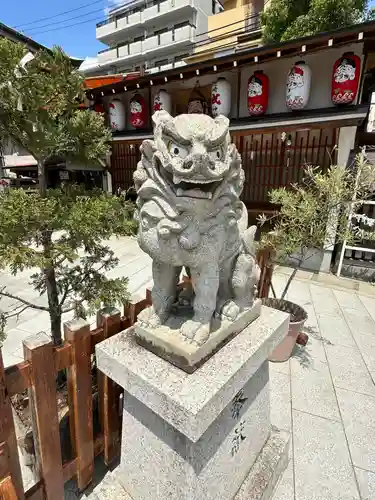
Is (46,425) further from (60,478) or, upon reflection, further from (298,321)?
(298,321)

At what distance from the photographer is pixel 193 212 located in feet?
4.41

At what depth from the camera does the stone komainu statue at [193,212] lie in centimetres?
126

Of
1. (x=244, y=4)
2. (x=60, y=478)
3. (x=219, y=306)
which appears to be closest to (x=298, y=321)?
(x=219, y=306)

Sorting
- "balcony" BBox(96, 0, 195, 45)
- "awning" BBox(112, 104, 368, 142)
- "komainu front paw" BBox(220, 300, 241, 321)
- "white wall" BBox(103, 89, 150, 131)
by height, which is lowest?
"komainu front paw" BBox(220, 300, 241, 321)

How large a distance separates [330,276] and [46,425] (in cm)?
577

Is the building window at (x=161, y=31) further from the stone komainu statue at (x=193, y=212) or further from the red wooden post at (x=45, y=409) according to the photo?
the red wooden post at (x=45, y=409)

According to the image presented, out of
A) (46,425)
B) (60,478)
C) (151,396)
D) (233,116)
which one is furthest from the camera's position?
(233,116)

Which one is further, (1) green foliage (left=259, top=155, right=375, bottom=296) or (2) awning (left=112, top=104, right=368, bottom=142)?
(2) awning (left=112, top=104, right=368, bottom=142)

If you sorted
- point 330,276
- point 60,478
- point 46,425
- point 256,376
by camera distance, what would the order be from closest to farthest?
1. point 46,425
2. point 60,478
3. point 256,376
4. point 330,276

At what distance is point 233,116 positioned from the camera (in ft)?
24.9

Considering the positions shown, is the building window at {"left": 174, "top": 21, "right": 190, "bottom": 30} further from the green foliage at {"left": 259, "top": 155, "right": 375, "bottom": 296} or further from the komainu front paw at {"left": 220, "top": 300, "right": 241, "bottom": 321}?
the komainu front paw at {"left": 220, "top": 300, "right": 241, "bottom": 321}

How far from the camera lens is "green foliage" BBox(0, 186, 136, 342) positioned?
1617 millimetres

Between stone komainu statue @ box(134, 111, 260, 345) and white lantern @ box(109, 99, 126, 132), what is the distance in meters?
8.46

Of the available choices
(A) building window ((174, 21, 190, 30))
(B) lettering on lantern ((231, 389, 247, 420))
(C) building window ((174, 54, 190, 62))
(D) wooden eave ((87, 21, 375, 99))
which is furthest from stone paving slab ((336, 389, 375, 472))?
(A) building window ((174, 21, 190, 30))
